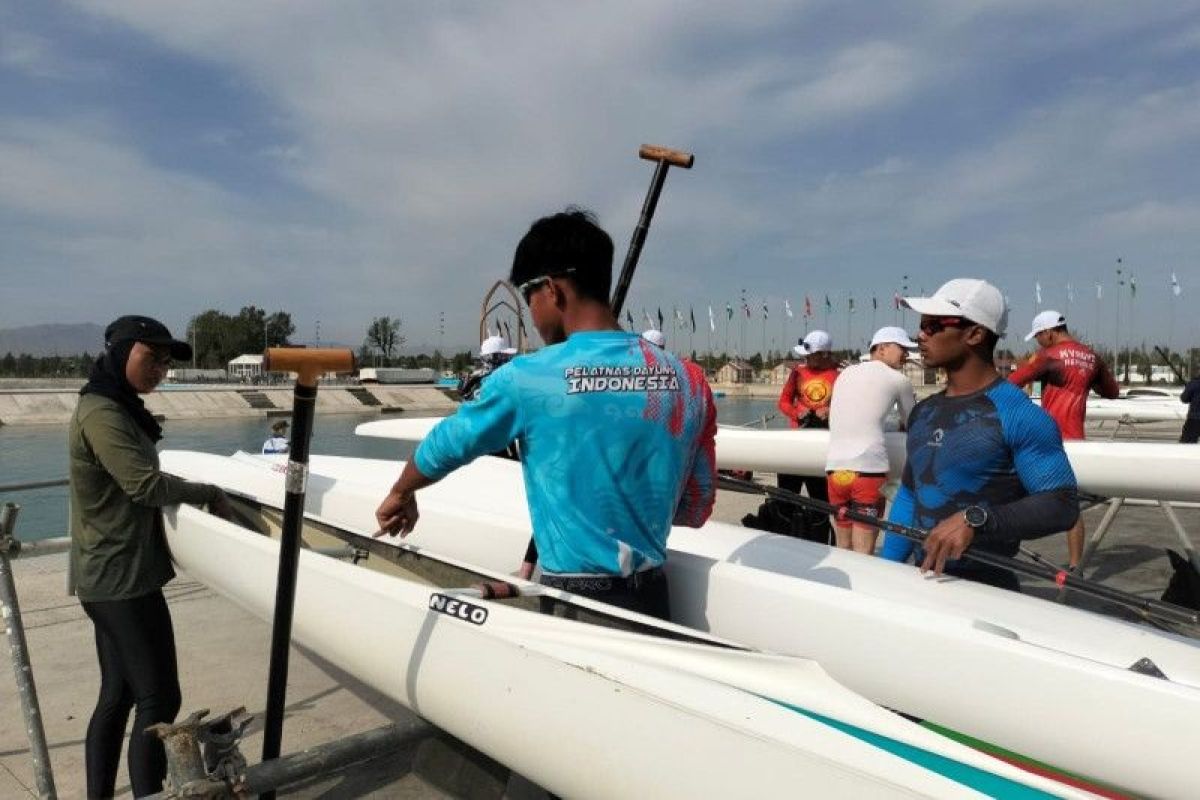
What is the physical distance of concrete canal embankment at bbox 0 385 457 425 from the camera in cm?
3731

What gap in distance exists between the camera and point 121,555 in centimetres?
240

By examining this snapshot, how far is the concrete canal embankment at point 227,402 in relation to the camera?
37312mm

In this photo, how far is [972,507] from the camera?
201 cm

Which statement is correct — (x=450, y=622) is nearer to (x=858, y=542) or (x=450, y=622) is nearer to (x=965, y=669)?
(x=965, y=669)

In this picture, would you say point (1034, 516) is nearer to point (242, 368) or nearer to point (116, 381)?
point (116, 381)

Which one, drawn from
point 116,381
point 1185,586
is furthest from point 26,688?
point 1185,586

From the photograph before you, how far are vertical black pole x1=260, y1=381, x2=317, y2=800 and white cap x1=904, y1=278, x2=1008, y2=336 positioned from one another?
5.47 feet

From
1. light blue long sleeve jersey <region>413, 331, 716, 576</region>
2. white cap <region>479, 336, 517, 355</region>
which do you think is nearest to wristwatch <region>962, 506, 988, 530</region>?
light blue long sleeve jersey <region>413, 331, 716, 576</region>

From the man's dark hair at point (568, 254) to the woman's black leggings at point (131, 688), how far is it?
162 cm

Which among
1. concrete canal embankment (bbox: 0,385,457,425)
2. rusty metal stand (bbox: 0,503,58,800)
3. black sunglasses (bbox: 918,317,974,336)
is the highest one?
black sunglasses (bbox: 918,317,974,336)

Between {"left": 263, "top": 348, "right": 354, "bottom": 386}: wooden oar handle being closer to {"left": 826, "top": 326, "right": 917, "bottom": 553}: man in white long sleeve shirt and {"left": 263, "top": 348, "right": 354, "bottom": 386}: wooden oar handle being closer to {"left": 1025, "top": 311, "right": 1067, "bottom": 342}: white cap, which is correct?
{"left": 826, "top": 326, "right": 917, "bottom": 553}: man in white long sleeve shirt

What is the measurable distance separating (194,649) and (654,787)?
10.8ft

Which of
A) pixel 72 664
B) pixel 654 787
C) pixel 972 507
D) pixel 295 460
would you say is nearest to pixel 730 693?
pixel 654 787

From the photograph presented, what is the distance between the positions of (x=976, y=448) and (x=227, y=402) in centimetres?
4592
